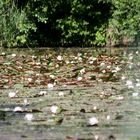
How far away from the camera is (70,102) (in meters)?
6.21

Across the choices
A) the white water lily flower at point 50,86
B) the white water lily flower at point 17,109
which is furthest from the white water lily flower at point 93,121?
the white water lily flower at point 50,86

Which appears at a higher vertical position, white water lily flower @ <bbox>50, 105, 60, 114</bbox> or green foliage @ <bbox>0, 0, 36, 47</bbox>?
green foliage @ <bbox>0, 0, 36, 47</bbox>

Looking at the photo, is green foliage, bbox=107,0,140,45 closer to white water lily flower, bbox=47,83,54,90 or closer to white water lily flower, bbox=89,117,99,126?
white water lily flower, bbox=47,83,54,90

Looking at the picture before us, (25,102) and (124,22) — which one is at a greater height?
(124,22)

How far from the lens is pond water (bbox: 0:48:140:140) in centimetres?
464

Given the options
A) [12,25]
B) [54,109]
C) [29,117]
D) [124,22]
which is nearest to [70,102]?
[54,109]

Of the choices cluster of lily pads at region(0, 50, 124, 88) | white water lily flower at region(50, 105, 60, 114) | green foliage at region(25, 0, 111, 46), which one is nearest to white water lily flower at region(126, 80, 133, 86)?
cluster of lily pads at region(0, 50, 124, 88)

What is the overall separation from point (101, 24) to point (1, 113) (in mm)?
14078

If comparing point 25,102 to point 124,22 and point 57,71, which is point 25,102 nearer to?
point 57,71

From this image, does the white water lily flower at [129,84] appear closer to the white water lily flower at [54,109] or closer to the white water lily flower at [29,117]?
the white water lily flower at [54,109]

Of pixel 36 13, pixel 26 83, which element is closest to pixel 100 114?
pixel 26 83

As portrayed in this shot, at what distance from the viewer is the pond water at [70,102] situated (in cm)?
464

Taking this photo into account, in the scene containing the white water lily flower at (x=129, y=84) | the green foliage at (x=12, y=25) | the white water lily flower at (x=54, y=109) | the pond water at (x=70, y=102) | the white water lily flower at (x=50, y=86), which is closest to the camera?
the pond water at (x=70, y=102)

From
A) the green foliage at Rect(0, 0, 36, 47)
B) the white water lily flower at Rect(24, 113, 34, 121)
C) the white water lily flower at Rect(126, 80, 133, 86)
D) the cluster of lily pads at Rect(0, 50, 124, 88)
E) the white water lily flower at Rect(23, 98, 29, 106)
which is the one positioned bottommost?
the cluster of lily pads at Rect(0, 50, 124, 88)
